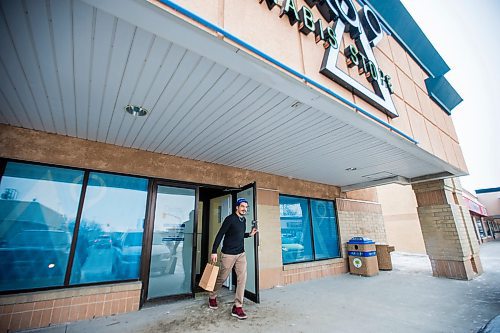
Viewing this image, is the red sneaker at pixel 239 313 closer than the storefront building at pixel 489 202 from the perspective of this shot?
Yes

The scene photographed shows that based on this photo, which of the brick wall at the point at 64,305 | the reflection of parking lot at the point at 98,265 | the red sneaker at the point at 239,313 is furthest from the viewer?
the reflection of parking lot at the point at 98,265

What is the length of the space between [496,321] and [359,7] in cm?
514

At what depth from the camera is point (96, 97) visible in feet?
9.08

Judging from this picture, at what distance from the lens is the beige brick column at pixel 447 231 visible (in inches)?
231

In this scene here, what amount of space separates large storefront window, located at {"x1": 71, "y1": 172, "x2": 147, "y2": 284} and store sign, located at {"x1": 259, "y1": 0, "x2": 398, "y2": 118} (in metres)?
3.83

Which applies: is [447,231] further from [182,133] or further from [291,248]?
[182,133]

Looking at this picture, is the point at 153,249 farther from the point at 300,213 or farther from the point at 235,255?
the point at 300,213

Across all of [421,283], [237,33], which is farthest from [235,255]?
[421,283]

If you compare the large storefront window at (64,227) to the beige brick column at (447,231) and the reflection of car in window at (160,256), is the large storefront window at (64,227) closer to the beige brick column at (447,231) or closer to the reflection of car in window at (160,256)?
the reflection of car in window at (160,256)

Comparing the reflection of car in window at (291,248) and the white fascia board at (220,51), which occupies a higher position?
the white fascia board at (220,51)

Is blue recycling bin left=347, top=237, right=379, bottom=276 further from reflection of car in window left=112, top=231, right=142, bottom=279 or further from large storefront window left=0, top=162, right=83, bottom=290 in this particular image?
large storefront window left=0, top=162, right=83, bottom=290

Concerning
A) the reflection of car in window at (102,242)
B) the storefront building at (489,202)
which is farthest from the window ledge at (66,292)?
the storefront building at (489,202)

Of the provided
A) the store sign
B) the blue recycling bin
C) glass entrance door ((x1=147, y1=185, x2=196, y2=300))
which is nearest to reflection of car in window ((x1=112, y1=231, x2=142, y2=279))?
glass entrance door ((x1=147, y1=185, x2=196, y2=300))

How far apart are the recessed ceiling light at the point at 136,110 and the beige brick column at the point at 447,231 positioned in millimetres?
7880
